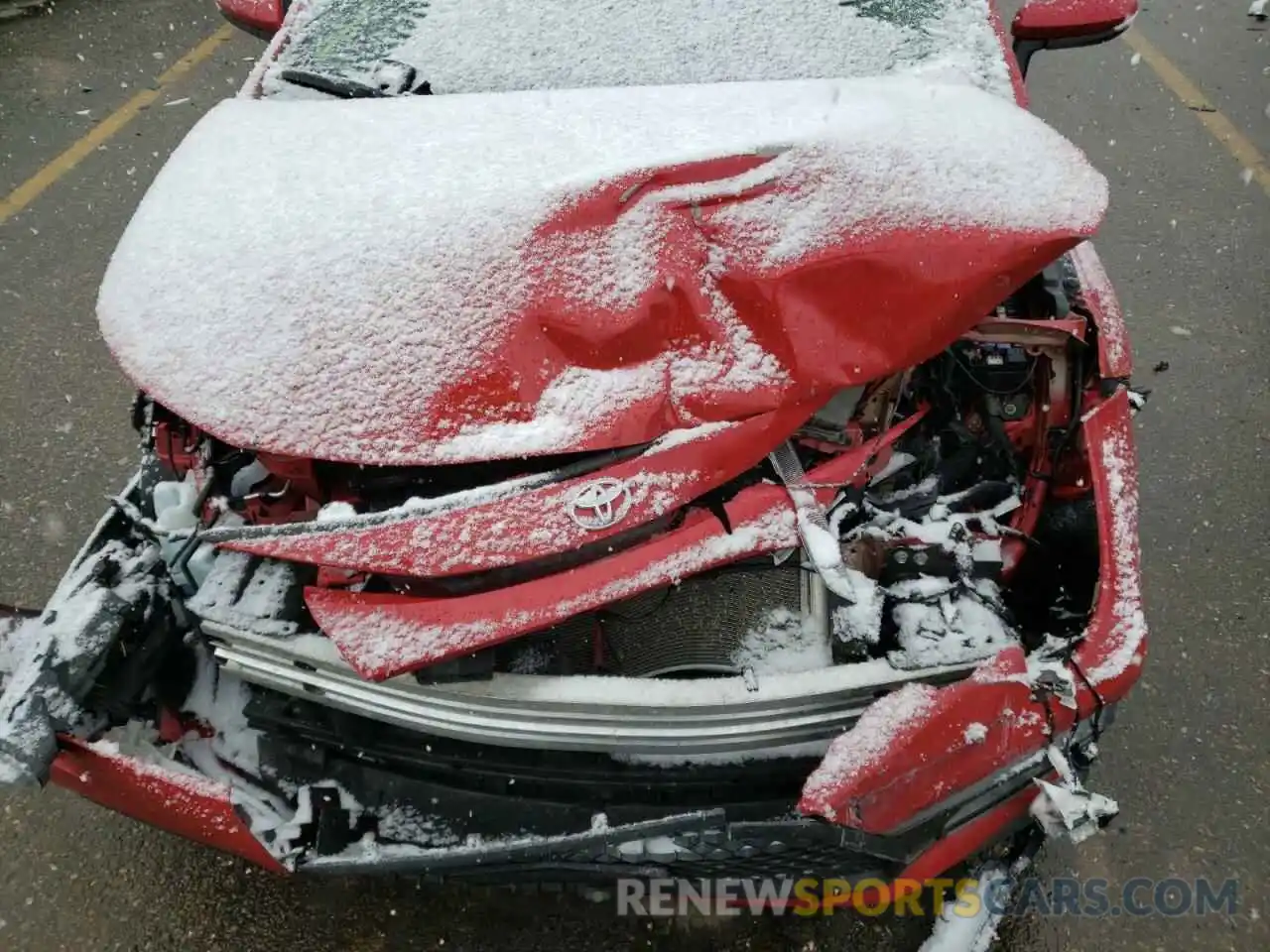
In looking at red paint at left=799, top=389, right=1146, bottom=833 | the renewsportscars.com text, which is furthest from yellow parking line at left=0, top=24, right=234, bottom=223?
red paint at left=799, top=389, right=1146, bottom=833

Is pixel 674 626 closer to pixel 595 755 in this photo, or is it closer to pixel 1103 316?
pixel 595 755

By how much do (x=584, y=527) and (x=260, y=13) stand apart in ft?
7.70

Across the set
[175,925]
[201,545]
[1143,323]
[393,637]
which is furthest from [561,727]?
[1143,323]

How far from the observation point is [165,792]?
1662 mm

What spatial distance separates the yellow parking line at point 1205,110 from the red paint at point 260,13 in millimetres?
4341

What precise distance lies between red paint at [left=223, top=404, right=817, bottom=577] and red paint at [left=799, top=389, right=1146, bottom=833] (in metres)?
0.49

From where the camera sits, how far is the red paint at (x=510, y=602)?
153cm

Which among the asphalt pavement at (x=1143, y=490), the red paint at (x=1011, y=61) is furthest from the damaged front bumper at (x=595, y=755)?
the red paint at (x=1011, y=61)

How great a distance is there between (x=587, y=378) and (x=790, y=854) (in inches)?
32.8

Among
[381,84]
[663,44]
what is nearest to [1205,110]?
[663,44]

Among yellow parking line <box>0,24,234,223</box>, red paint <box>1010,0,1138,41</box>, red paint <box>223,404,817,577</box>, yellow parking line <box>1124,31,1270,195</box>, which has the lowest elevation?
yellow parking line <box>1124,31,1270,195</box>

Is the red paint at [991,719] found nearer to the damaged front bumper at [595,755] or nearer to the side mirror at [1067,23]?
the damaged front bumper at [595,755]

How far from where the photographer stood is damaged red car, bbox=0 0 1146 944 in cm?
157

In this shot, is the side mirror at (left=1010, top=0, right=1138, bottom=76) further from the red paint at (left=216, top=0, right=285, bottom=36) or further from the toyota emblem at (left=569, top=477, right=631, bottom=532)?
the red paint at (left=216, top=0, right=285, bottom=36)
